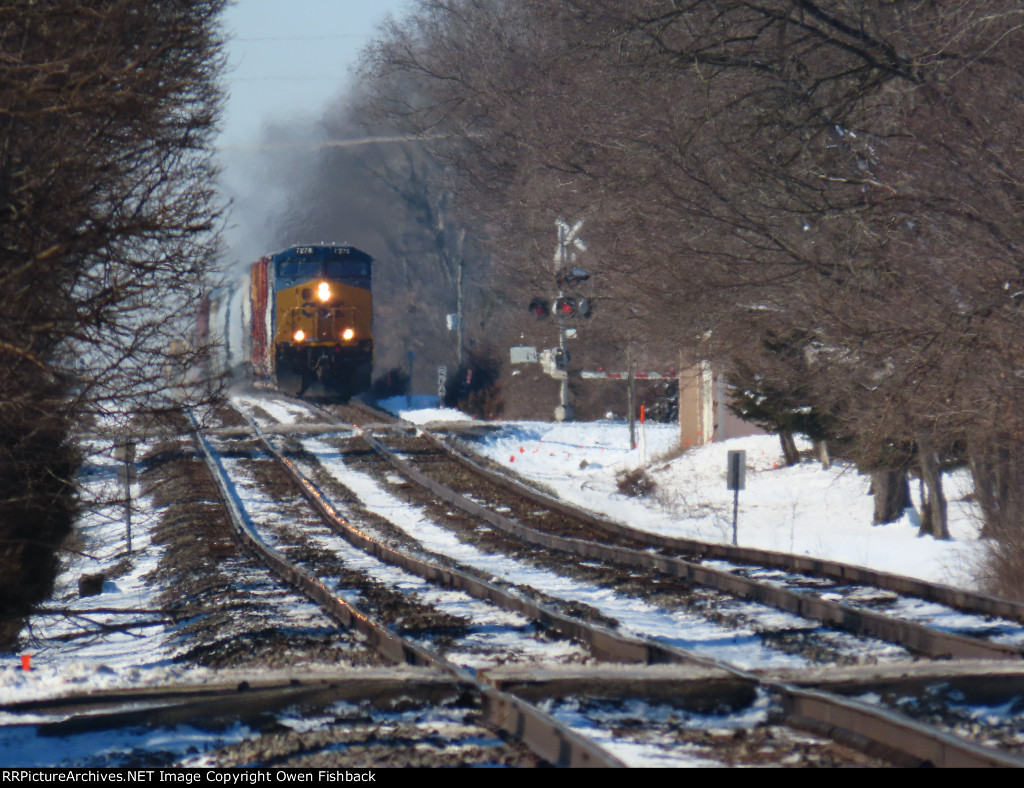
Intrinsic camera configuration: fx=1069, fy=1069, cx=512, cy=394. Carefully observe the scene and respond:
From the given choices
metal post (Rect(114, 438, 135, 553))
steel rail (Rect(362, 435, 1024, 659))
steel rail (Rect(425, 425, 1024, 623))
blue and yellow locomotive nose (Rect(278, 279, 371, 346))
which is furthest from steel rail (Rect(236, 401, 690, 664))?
blue and yellow locomotive nose (Rect(278, 279, 371, 346))

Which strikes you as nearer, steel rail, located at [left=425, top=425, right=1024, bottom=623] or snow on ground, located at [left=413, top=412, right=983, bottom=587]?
steel rail, located at [left=425, top=425, right=1024, bottom=623]

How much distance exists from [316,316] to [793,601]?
2266 centimetres

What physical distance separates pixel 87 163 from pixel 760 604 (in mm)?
6243

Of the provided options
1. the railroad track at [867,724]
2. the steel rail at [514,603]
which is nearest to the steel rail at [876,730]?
the railroad track at [867,724]

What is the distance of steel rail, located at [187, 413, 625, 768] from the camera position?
14.6ft

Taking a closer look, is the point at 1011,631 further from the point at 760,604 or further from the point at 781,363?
the point at 781,363

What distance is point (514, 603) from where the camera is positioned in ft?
28.5

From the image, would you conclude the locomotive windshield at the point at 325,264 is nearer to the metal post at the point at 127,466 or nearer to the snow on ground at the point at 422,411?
the snow on ground at the point at 422,411

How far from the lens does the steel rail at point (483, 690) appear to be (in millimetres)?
4465

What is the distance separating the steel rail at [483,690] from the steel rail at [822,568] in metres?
4.03

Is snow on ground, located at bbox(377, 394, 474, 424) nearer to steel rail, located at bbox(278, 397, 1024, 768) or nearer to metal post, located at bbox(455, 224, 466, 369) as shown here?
metal post, located at bbox(455, 224, 466, 369)

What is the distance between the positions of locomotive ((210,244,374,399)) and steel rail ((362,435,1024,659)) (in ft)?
52.8

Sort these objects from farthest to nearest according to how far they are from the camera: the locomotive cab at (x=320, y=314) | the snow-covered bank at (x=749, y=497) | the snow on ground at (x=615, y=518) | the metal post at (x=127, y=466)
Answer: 1. the locomotive cab at (x=320, y=314)
2. the snow-covered bank at (x=749, y=497)
3. the metal post at (x=127, y=466)
4. the snow on ground at (x=615, y=518)

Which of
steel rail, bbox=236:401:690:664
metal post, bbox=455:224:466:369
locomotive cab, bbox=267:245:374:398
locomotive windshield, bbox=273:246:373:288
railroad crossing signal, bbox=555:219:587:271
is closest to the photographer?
steel rail, bbox=236:401:690:664
